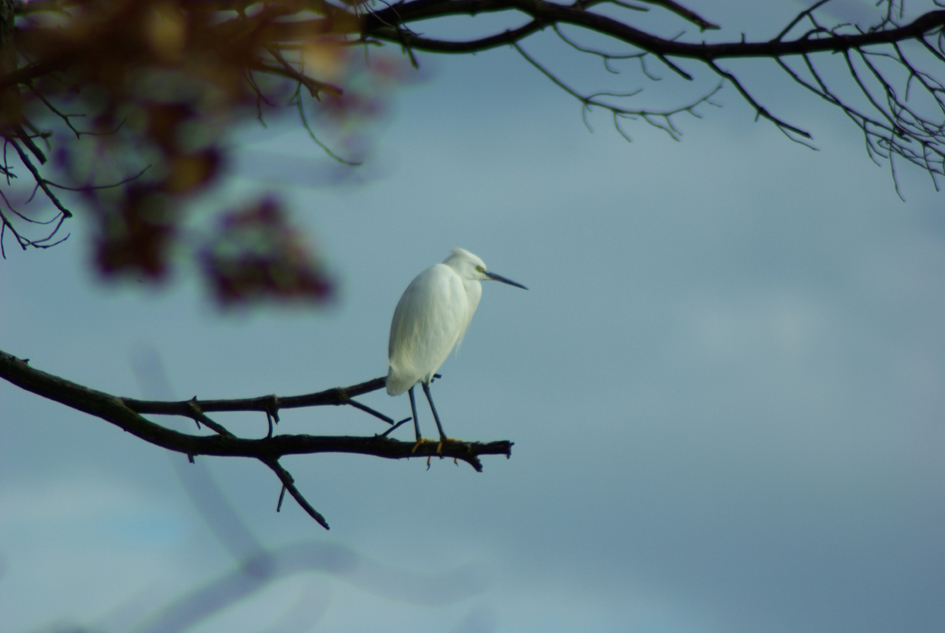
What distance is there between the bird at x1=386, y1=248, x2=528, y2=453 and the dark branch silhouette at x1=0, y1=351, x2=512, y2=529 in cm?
60

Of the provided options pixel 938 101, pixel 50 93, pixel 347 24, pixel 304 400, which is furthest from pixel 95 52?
pixel 938 101

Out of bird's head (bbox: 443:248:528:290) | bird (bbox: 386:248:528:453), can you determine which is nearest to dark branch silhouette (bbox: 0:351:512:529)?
bird (bbox: 386:248:528:453)

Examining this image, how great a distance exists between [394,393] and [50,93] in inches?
51.9

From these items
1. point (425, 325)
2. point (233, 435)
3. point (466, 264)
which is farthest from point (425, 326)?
point (233, 435)

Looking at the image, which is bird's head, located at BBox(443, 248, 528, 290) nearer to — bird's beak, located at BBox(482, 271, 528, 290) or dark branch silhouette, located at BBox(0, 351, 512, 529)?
bird's beak, located at BBox(482, 271, 528, 290)

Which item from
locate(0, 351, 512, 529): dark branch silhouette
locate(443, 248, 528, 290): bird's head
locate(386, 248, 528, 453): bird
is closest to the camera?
locate(0, 351, 512, 529): dark branch silhouette

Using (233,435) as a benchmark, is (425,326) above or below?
above

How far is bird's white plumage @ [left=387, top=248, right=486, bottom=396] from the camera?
7.97 feet

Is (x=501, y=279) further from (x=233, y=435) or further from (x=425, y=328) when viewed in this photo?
(x=233, y=435)

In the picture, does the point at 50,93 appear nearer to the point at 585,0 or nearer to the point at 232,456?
the point at 232,456

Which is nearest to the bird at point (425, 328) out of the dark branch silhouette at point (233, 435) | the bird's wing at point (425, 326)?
the bird's wing at point (425, 326)

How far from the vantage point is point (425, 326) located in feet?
8.39

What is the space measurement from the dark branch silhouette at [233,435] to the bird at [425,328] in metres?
0.60

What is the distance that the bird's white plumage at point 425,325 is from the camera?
7.97 feet
